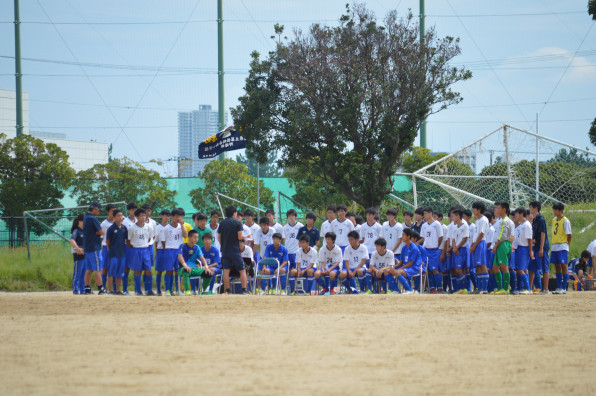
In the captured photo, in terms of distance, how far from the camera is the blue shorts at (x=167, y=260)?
15.7m

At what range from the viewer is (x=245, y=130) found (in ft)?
84.2

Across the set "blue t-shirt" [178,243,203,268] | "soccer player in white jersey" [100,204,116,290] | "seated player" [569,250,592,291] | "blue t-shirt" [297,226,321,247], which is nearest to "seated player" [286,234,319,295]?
"blue t-shirt" [297,226,321,247]

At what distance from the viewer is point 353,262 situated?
15711 millimetres

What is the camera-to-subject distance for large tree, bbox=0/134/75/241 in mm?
28858

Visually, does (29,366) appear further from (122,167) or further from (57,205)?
(122,167)

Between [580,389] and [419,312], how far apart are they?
5052 millimetres

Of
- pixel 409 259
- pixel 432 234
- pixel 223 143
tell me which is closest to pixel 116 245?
pixel 409 259

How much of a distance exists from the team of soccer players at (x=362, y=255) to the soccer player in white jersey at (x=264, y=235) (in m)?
0.76

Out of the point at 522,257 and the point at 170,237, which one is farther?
the point at 170,237

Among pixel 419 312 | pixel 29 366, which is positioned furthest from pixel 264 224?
pixel 29 366

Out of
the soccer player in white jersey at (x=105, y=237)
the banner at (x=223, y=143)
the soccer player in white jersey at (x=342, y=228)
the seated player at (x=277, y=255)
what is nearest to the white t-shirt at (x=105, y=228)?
the soccer player in white jersey at (x=105, y=237)

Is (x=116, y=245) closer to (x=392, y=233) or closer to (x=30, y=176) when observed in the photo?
(x=392, y=233)

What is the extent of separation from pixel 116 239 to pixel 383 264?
6007 mm

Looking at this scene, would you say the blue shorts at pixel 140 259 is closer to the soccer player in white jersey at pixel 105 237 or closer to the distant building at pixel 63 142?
the soccer player in white jersey at pixel 105 237
